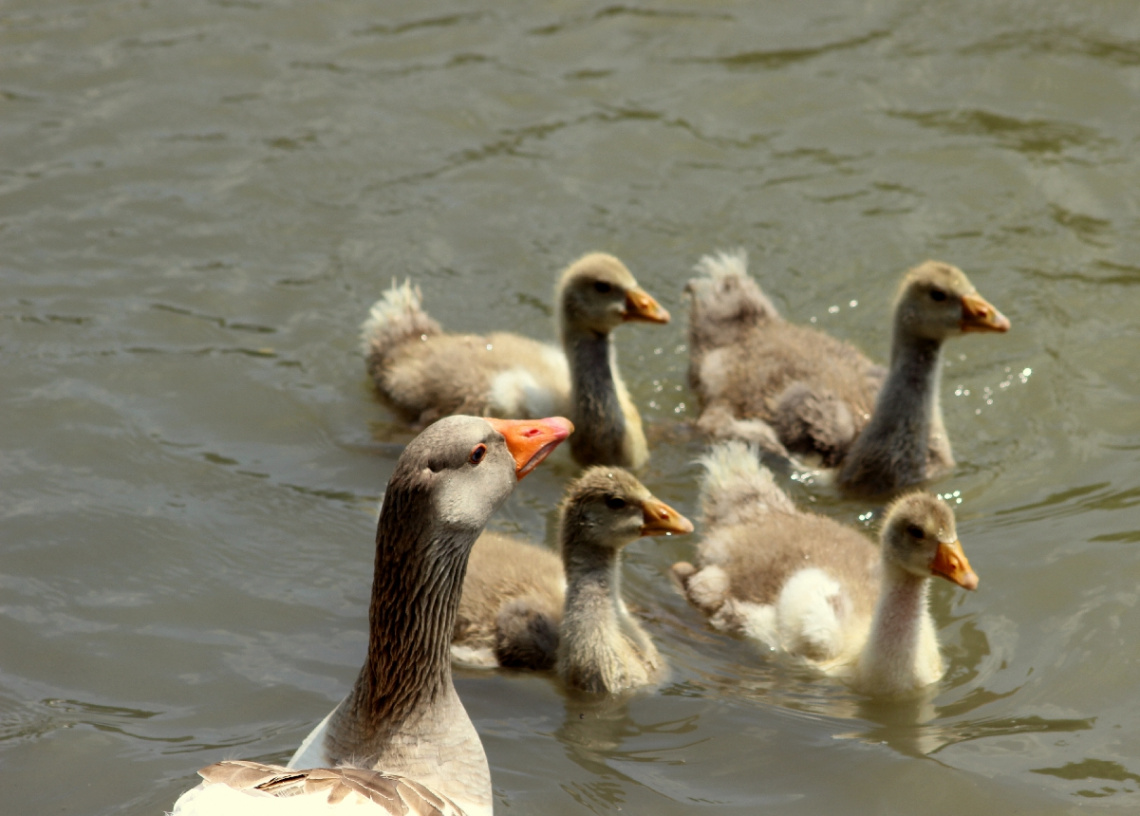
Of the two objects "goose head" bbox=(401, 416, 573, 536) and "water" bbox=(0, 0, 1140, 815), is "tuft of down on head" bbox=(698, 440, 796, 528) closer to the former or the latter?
"water" bbox=(0, 0, 1140, 815)

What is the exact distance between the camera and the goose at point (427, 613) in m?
4.22

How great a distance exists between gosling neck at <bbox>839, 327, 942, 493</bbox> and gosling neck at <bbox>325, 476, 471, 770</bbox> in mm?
3522

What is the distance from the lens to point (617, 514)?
5.89 m

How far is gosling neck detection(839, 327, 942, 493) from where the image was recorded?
7.20m

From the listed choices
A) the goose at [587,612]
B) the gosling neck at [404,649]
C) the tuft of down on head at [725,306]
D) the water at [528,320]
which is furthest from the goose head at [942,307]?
the gosling neck at [404,649]

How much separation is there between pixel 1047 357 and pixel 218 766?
643cm

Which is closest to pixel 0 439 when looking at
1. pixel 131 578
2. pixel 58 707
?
pixel 131 578

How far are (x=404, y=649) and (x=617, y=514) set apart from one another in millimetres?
1735

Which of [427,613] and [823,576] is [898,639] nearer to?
[823,576]

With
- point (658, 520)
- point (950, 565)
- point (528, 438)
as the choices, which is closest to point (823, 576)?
point (950, 565)

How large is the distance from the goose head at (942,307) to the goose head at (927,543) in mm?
1787

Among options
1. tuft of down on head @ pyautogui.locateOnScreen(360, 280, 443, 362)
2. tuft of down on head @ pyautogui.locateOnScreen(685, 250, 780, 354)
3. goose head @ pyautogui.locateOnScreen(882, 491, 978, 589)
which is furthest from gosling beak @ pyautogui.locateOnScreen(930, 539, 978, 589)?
tuft of down on head @ pyautogui.locateOnScreen(360, 280, 443, 362)

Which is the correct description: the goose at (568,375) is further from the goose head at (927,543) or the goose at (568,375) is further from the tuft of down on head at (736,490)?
the goose head at (927,543)

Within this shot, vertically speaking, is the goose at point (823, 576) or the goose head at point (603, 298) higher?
the goose head at point (603, 298)
